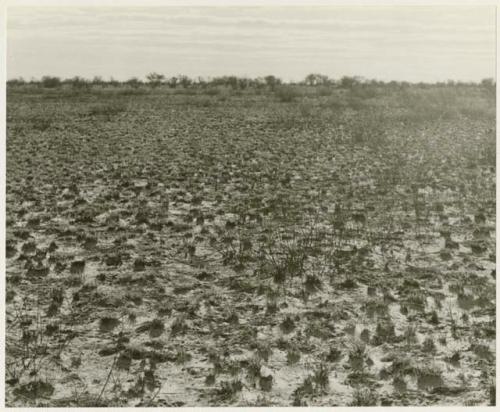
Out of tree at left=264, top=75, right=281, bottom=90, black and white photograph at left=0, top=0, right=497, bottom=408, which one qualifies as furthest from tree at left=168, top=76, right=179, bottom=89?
black and white photograph at left=0, top=0, right=497, bottom=408

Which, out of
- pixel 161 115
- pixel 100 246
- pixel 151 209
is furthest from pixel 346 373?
pixel 161 115

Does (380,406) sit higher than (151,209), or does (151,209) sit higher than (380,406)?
(151,209)

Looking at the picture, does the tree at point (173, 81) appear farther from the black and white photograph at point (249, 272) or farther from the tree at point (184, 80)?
the black and white photograph at point (249, 272)

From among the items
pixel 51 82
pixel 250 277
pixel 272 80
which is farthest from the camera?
pixel 272 80

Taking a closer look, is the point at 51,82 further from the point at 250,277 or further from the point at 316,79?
the point at 250,277

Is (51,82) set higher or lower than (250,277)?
higher

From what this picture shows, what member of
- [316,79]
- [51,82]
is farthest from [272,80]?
[51,82]

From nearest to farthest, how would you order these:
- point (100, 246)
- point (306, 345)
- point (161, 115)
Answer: point (306, 345)
point (100, 246)
point (161, 115)

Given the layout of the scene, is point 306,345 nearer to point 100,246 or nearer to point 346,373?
point 346,373
